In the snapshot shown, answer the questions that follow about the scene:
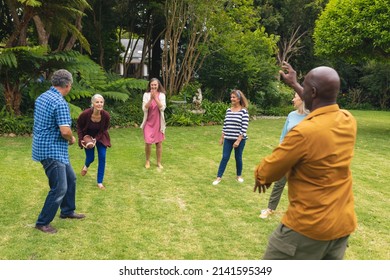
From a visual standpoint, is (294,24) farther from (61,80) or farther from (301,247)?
(301,247)

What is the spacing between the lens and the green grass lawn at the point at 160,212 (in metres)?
4.38

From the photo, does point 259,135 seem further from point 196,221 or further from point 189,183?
point 196,221

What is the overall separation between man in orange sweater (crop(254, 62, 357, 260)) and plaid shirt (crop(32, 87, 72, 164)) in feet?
8.73

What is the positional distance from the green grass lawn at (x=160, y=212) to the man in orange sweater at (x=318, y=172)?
189cm

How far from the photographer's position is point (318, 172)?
7.79 ft

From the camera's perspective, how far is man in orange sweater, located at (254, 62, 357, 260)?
2348 mm

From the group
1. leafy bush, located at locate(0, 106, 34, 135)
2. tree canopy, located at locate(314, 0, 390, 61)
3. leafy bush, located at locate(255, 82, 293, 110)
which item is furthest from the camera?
leafy bush, located at locate(255, 82, 293, 110)

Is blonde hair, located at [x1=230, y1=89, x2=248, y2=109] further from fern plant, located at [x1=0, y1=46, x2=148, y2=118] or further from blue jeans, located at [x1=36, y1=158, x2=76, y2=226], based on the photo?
fern plant, located at [x1=0, y1=46, x2=148, y2=118]

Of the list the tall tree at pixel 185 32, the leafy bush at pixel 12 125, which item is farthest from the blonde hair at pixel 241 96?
the tall tree at pixel 185 32

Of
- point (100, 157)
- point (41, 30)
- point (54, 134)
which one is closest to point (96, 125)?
point (100, 157)

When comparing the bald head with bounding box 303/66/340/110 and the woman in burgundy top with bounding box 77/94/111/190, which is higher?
the bald head with bounding box 303/66/340/110

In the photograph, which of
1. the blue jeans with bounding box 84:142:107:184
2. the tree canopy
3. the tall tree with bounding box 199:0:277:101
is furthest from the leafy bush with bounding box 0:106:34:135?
the tree canopy

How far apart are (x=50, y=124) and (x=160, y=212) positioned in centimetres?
196

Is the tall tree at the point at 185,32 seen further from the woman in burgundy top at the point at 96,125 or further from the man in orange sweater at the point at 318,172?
the man in orange sweater at the point at 318,172
